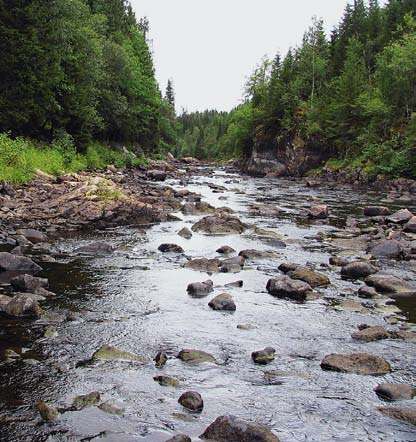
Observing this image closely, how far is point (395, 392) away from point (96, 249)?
10.4 m

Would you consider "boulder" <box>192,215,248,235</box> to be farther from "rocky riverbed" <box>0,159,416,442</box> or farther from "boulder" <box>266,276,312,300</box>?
"boulder" <box>266,276,312,300</box>

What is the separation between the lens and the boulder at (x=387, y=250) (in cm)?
1586

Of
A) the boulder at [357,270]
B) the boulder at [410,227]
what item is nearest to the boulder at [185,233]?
the boulder at [357,270]

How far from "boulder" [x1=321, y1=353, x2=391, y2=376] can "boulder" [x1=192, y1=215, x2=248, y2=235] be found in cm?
1188

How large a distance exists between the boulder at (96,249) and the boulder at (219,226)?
5291 millimetres

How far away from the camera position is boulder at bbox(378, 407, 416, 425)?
19.7ft

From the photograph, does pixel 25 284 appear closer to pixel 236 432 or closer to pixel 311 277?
pixel 236 432

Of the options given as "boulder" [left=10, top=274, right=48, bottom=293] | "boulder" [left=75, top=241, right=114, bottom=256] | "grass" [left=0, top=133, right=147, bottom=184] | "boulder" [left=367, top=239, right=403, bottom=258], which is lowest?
"boulder" [left=367, top=239, right=403, bottom=258]

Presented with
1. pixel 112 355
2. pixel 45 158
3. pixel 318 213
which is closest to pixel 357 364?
pixel 112 355

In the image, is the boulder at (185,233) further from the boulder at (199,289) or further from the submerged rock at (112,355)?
the submerged rock at (112,355)

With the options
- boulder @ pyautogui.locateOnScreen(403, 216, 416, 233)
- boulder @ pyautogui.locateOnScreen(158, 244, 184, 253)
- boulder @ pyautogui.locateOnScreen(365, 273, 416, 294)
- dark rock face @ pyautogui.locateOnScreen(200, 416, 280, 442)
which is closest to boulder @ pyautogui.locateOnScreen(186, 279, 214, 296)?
boulder @ pyautogui.locateOnScreen(365, 273, 416, 294)

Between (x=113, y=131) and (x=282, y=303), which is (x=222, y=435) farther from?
(x=113, y=131)

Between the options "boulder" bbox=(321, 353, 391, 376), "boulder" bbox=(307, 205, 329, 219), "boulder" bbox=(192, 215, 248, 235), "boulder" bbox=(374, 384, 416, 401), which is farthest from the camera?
"boulder" bbox=(307, 205, 329, 219)

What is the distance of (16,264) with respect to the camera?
12188 mm
